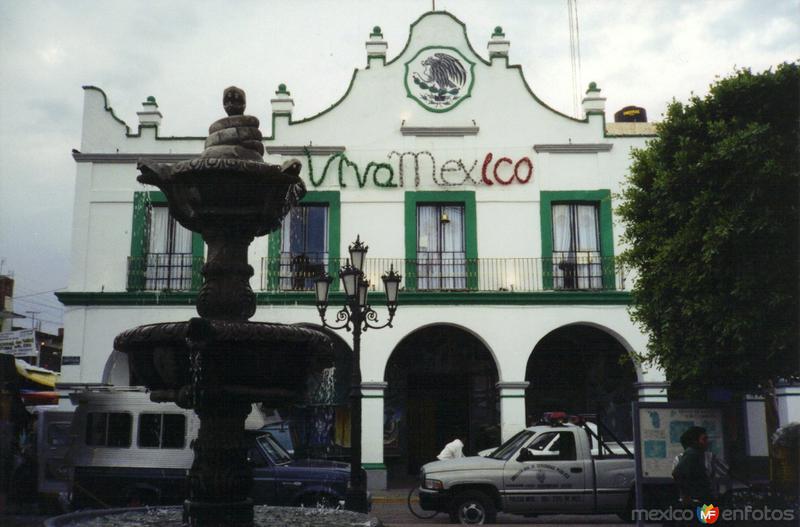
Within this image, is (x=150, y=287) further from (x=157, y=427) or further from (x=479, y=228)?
(x=479, y=228)

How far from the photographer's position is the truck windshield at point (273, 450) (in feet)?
38.3

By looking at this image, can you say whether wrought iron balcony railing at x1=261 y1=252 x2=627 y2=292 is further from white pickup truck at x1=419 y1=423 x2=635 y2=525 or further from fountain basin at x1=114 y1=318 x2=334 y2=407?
fountain basin at x1=114 y1=318 x2=334 y2=407

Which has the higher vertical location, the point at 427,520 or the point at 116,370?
the point at 116,370

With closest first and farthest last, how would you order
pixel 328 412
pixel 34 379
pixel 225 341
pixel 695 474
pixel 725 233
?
pixel 225 341 → pixel 695 474 → pixel 725 233 → pixel 34 379 → pixel 328 412

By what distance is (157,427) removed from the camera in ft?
41.0

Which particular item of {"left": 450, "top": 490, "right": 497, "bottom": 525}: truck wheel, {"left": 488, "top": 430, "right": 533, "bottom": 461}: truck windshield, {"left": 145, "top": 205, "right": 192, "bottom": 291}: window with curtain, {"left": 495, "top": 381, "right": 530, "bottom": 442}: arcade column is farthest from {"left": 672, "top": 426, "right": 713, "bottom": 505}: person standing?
{"left": 145, "top": 205, "right": 192, "bottom": 291}: window with curtain

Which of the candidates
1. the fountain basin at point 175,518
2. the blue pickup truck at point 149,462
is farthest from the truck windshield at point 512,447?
the fountain basin at point 175,518

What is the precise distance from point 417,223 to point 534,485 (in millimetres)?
8654

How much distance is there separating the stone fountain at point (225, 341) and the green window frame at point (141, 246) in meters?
12.5

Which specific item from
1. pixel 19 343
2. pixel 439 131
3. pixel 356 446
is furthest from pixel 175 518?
pixel 19 343

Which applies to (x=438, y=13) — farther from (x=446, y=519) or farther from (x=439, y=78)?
(x=446, y=519)

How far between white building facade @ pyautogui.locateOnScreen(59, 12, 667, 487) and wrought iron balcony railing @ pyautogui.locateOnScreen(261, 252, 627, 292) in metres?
0.03

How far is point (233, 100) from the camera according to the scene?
259 inches

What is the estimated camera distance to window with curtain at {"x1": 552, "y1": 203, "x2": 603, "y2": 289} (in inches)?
727
